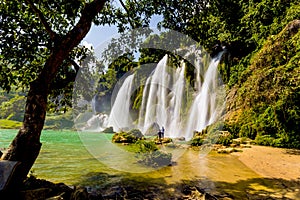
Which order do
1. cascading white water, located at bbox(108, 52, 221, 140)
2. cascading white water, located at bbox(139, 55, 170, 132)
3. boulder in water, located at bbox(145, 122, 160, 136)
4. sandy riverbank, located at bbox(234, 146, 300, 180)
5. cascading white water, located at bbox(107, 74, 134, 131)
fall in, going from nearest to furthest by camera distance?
1. sandy riverbank, located at bbox(234, 146, 300, 180)
2. cascading white water, located at bbox(108, 52, 221, 140)
3. cascading white water, located at bbox(139, 55, 170, 132)
4. boulder in water, located at bbox(145, 122, 160, 136)
5. cascading white water, located at bbox(107, 74, 134, 131)

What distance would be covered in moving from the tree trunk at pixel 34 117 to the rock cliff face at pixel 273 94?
411 inches

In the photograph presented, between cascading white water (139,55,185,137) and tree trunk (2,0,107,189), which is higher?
cascading white water (139,55,185,137)

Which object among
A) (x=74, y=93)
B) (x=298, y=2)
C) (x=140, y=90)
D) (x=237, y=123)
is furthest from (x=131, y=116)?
(x=74, y=93)

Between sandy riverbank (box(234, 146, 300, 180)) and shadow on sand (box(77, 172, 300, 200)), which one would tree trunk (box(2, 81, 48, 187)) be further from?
sandy riverbank (box(234, 146, 300, 180))

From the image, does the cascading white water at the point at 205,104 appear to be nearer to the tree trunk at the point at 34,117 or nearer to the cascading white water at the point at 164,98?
the cascading white water at the point at 164,98

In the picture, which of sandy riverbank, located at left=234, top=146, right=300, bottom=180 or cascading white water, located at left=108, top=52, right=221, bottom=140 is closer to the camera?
sandy riverbank, located at left=234, top=146, right=300, bottom=180

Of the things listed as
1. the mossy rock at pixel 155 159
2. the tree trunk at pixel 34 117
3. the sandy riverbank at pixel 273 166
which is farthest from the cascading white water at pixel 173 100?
the tree trunk at pixel 34 117

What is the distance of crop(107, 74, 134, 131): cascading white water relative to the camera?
143 feet

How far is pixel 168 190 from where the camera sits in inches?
243

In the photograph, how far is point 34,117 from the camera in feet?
14.6

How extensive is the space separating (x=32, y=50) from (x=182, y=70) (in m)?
26.8

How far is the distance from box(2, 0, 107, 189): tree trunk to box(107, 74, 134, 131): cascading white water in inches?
1501

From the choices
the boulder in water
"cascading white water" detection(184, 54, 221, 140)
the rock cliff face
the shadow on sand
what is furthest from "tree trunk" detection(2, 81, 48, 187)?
the boulder in water

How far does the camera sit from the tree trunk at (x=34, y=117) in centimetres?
422
